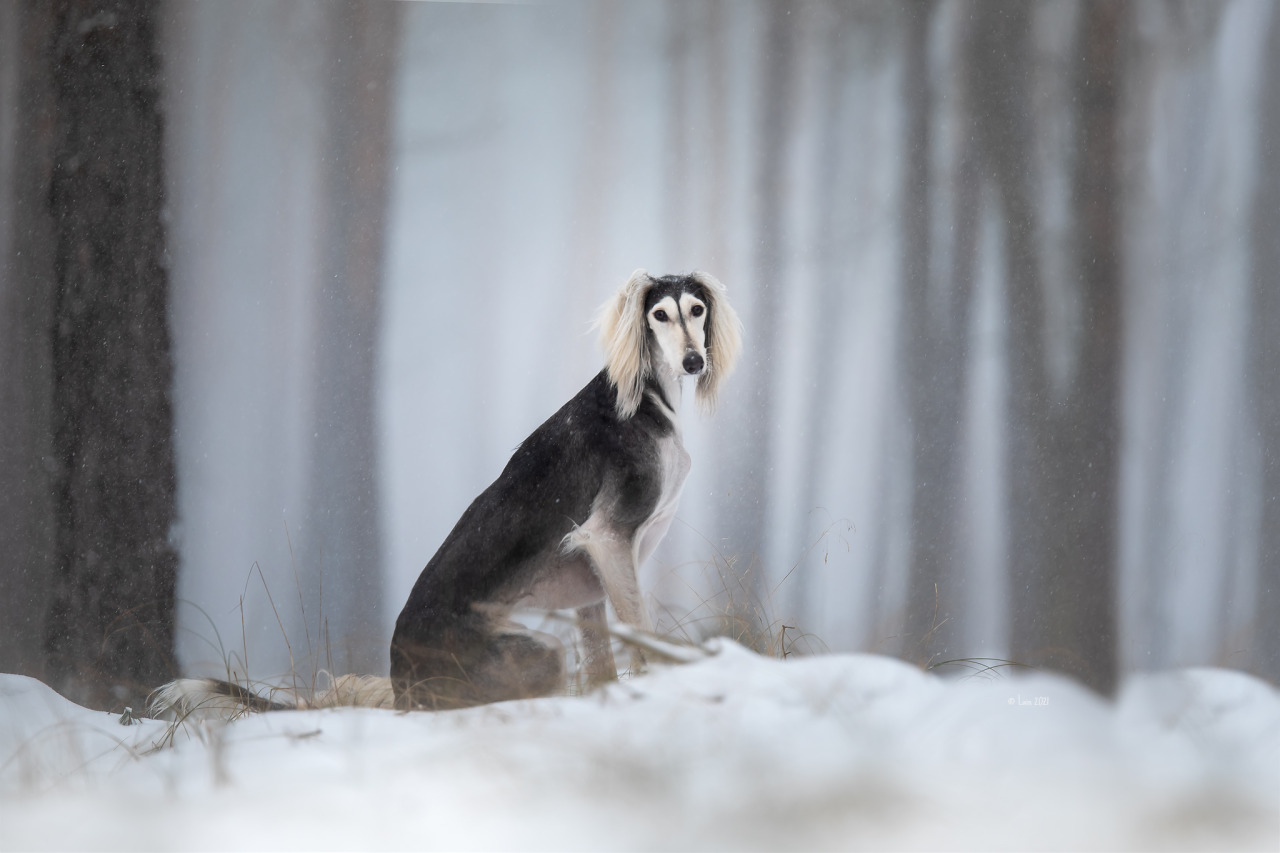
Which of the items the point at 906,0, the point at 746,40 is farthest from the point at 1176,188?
the point at 746,40

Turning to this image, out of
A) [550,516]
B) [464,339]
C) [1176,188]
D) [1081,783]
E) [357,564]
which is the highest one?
[1176,188]

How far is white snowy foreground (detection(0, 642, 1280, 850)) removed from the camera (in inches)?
45.2

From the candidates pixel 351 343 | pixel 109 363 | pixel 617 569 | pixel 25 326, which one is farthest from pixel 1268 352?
pixel 25 326

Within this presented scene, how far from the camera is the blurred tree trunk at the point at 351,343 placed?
1833mm

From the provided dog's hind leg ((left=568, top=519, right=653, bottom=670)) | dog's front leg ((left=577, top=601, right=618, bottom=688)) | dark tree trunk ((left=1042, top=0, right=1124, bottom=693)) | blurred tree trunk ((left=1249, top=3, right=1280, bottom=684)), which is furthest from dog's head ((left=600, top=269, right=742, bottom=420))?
blurred tree trunk ((left=1249, top=3, right=1280, bottom=684))

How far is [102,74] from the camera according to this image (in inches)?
72.1

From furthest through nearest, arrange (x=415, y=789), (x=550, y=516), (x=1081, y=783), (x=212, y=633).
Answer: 1. (x=212, y=633)
2. (x=550, y=516)
3. (x=1081, y=783)
4. (x=415, y=789)

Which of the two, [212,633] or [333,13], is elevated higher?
[333,13]

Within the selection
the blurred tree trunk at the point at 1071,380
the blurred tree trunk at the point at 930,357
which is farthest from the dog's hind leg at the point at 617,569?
the blurred tree trunk at the point at 1071,380

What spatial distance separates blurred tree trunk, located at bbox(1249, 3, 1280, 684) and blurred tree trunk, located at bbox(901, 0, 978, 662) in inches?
23.7

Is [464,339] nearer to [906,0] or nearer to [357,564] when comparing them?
[357,564]

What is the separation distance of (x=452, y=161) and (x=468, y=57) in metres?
0.23

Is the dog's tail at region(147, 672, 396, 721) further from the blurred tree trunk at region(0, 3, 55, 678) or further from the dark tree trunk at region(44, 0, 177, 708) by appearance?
the blurred tree trunk at region(0, 3, 55, 678)

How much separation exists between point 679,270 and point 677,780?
1.07 meters
